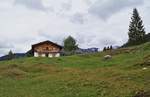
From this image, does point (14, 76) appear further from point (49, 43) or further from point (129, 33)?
point (129, 33)

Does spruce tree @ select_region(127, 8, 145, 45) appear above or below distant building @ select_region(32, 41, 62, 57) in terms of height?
above

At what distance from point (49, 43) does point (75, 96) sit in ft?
304

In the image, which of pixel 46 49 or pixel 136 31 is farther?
pixel 136 31

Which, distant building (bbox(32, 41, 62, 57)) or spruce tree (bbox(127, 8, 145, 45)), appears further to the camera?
spruce tree (bbox(127, 8, 145, 45))

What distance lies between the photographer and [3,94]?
3162 cm

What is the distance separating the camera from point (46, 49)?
118m

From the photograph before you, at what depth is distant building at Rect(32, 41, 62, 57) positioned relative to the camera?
117 m

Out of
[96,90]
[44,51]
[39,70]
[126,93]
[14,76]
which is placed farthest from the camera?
[44,51]

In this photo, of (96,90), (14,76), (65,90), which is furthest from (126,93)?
(14,76)

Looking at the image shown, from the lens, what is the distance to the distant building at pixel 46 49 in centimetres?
11675

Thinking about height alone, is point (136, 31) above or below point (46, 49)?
above

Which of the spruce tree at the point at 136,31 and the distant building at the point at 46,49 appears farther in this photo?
the spruce tree at the point at 136,31

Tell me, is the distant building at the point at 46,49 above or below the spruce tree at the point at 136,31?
below

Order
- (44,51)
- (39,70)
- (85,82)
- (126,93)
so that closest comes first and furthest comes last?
1. (126,93)
2. (85,82)
3. (39,70)
4. (44,51)
